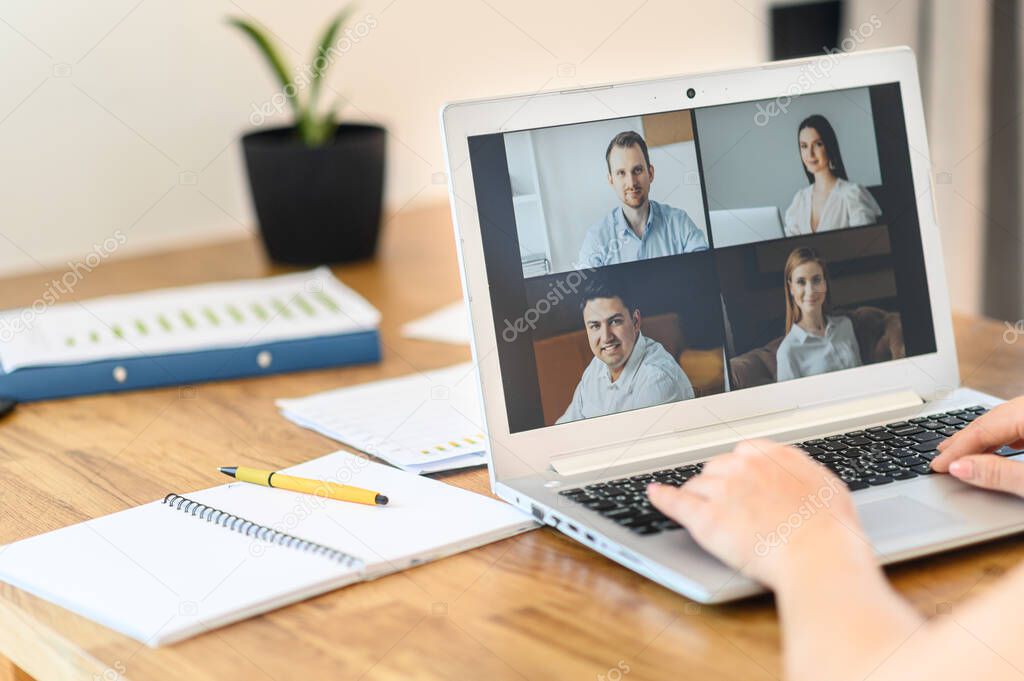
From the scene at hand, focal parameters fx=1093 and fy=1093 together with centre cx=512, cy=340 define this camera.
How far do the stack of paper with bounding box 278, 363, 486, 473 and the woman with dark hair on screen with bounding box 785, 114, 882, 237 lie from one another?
322mm

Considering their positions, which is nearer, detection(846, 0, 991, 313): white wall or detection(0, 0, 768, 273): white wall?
detection(0, 0, 768, 273): white wall

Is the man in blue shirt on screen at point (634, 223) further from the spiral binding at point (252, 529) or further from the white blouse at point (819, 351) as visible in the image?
the spiral binding at point (252, 529)

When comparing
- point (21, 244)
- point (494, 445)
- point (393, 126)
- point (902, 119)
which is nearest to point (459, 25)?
point (393, 126)

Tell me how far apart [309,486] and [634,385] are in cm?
27

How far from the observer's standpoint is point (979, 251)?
233 centimetres

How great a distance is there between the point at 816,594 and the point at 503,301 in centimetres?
35

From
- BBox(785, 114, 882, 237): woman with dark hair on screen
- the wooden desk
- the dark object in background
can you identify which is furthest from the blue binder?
the dark object in background

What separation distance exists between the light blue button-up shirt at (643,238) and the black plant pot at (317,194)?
2.61 feet

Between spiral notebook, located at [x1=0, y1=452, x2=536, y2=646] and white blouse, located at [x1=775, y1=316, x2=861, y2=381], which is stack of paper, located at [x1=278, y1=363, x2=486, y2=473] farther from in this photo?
white blouse, located at [x1=775, y1=316, x2=861, y2=381]

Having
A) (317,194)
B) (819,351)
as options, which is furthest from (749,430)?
(317,194)

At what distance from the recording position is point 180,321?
1286mm

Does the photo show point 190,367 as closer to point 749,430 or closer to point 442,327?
point 442,327

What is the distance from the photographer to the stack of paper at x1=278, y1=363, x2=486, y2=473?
942mm

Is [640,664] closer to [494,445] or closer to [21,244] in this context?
[494,445]
